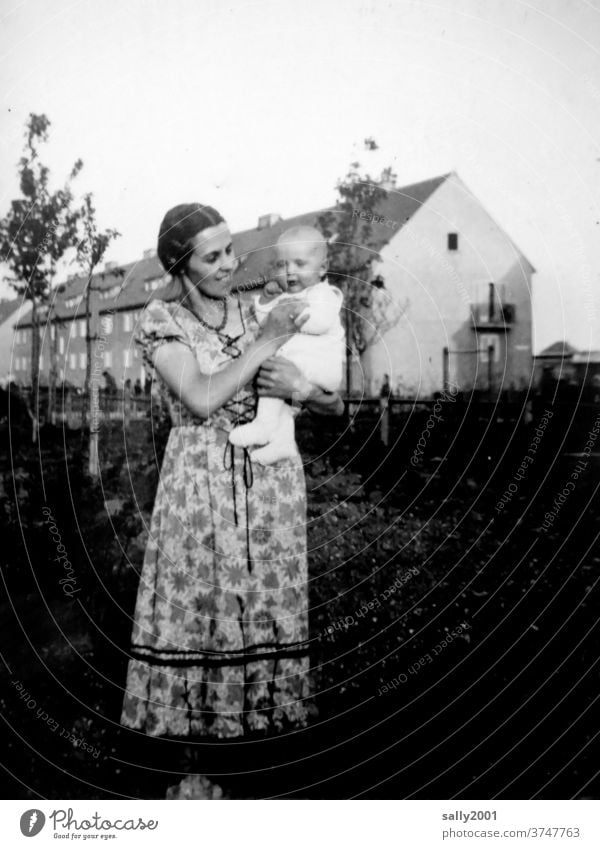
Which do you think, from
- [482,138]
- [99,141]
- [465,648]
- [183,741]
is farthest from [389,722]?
[99,141]

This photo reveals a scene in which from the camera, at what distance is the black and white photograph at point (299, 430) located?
1.20 meters

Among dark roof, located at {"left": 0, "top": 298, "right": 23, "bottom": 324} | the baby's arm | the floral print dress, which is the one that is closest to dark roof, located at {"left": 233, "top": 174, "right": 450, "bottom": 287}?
the baby's arm

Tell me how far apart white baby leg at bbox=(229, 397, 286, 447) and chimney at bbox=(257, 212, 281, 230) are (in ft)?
1.09

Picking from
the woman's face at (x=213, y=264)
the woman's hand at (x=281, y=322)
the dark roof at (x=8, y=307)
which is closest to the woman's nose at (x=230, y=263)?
the woman's face at (x=213, y=264)

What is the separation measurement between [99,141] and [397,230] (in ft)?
2.07

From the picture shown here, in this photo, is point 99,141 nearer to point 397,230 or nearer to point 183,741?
point 397,230

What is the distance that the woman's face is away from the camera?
3.82ft

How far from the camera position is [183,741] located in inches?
48.1

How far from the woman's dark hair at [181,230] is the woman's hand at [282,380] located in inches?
9.9

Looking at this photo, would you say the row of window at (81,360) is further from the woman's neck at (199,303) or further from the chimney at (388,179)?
the chimney at (388,179)

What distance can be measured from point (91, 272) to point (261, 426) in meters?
0.46
